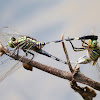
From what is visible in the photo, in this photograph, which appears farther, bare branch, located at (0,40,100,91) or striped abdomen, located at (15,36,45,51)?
striped abdomen, located at (15,36,45,51)

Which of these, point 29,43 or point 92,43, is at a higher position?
point 92,43

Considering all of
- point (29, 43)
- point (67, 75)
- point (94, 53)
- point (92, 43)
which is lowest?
point (67, 75)

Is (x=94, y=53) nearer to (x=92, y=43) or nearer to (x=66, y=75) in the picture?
(x=92, y=43)

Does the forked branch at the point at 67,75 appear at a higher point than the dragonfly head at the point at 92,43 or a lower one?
lower

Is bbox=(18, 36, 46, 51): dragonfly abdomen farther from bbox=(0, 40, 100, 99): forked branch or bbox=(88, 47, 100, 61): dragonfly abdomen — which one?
bbox=(88, 47, 100, 61): dragonfly abdomen

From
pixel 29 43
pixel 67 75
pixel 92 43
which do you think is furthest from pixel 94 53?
pixel 29 43

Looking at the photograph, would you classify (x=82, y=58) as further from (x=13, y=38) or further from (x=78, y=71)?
(x=13, y=38)

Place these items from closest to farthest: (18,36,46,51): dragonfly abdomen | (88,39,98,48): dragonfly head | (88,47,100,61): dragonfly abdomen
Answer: (88,39,98,48): dragonfly head, (88,47,100,61): dragonfly abdomen, (18,36,46,51): dragonfly abdomen

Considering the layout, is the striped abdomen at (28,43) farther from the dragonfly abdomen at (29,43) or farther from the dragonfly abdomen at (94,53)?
the dragonfly abdomen at (94,53)

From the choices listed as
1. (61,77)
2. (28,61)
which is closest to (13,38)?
(28,61)

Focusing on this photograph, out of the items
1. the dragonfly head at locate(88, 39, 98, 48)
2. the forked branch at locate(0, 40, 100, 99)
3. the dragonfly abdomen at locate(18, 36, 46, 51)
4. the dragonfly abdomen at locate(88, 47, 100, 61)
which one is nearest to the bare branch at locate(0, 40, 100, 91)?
the forked branch at locate(0, 40, 100, 99)

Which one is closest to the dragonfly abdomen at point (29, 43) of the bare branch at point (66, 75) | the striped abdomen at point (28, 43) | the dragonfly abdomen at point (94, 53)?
the striped abdomen at point (28, 43)
